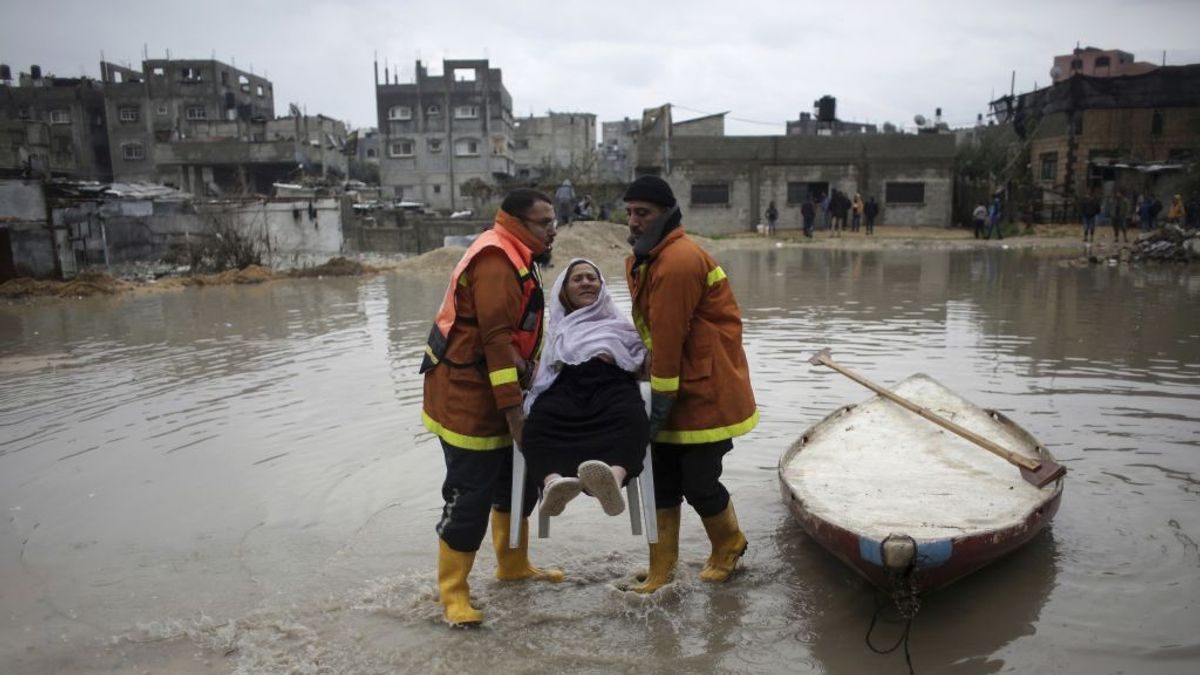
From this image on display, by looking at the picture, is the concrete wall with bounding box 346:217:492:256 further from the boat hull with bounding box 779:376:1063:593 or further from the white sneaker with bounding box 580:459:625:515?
the white sneaker with bounding box 580:459:625:515

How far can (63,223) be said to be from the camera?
69.5 ft

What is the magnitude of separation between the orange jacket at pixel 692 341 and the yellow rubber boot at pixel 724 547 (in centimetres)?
57

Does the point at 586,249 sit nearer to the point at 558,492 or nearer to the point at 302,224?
the point at 302,224

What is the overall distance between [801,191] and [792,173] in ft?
2.60

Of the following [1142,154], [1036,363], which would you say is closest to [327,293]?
[1036,363]

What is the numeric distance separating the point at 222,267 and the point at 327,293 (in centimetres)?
548

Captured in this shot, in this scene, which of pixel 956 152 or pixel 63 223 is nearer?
pixel 63 223

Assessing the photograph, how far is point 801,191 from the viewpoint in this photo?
33.4 meters

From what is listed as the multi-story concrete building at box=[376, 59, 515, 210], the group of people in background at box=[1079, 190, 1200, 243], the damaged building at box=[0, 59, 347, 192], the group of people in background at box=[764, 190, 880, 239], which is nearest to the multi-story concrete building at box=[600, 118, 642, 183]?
the multi-story concrete building at box=[376, 59, 515, 210]

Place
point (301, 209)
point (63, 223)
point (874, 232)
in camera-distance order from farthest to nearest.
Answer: point (874, 232)
point (301, 209)
point (63, 223)

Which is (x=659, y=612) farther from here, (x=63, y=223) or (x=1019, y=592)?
(x=63, y=223)

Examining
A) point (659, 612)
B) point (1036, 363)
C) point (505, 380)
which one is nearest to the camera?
point (505, 380)

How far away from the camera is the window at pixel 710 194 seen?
33.7m

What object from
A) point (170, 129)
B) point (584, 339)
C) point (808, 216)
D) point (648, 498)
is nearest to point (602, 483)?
point (648, 498)
